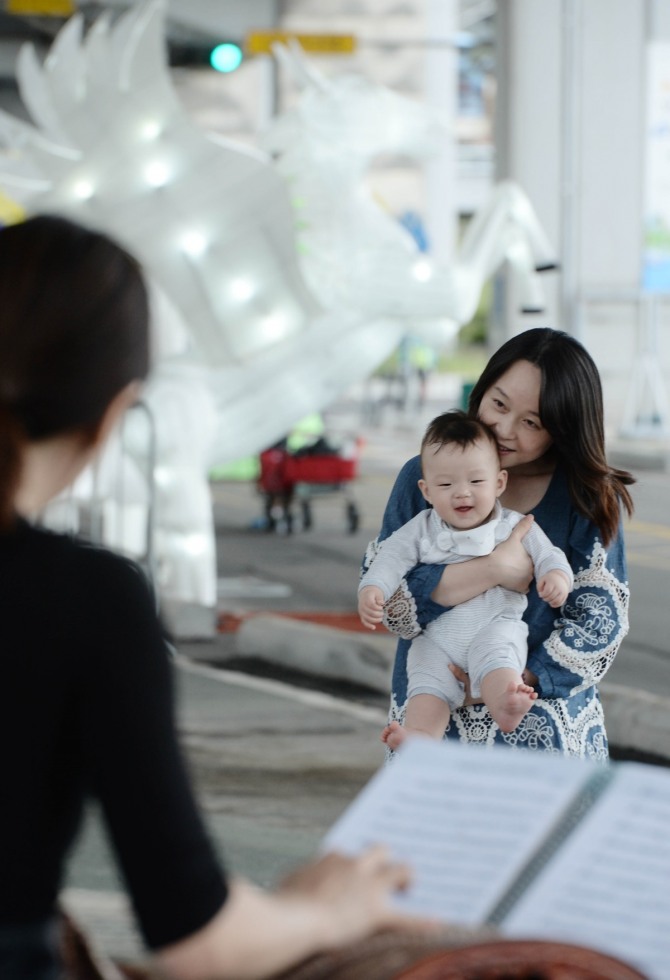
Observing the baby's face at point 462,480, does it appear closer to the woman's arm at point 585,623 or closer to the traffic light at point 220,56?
the woman's arm at point 585,623

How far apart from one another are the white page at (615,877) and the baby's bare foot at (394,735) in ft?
4.67

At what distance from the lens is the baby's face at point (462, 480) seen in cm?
298

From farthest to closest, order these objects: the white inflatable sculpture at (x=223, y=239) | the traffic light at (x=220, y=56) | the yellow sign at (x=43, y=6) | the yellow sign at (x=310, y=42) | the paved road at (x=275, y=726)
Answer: the yellow sign at (x=310, y=42) < the yellow sign at (x=43, y=6) < the traffic light at (x=220, y=56) < the white inflatable sculpture at (x=223, y=239) < the paved road at (x=275, y=726)

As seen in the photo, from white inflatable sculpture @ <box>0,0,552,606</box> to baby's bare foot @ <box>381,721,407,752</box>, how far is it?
249 inches

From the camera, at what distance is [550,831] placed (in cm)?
154

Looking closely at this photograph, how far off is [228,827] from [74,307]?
3.99 metres

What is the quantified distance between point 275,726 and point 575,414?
383 cm

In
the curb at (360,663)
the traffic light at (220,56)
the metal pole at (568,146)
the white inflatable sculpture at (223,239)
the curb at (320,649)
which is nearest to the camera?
the curb at (360,663)

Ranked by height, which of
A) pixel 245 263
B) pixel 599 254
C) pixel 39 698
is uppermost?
pixel 39 698

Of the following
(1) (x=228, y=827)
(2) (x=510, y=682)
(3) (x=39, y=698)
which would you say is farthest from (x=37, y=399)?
(1) (x=228, y=827)

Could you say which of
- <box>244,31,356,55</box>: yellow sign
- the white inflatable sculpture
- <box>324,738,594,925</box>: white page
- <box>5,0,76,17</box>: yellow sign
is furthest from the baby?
<box>244,31,356,55</box>: yellow sign

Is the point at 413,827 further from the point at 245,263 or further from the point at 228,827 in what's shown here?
the point at 245,263

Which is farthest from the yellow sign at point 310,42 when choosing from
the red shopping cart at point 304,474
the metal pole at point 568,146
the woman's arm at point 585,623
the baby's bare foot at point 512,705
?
the baby's bare foot at point 512,705

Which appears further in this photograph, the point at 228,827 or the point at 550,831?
the point at 228,827
